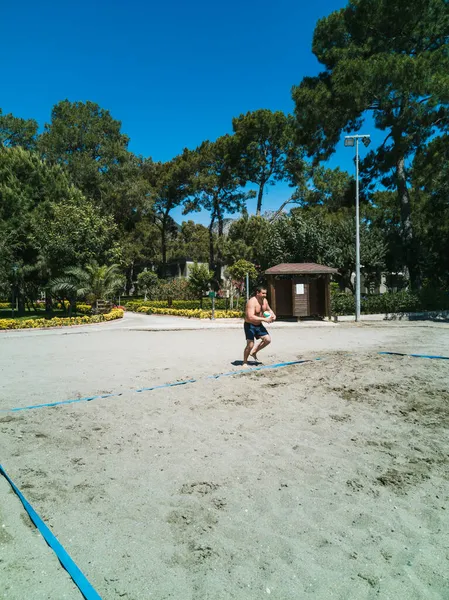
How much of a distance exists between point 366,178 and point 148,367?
22199 millimetres

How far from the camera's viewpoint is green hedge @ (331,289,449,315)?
19.9 meters

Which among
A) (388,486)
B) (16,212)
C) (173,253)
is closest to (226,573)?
(388,486)

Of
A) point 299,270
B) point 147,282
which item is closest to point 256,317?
point 299,270

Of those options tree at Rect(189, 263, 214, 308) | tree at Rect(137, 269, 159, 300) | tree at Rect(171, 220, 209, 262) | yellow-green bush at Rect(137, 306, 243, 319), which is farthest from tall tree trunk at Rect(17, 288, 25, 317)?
tree at Rect(171, 220, 209, 262)

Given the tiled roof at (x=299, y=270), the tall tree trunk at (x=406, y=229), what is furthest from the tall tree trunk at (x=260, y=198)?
the tiled roof at (x=299, y=270)

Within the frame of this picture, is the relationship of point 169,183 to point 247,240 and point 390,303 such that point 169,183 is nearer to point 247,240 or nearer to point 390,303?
point 247,240

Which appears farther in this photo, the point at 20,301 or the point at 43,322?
the point at 20,301

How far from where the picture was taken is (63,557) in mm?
2258

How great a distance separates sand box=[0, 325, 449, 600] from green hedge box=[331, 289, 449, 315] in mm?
13327

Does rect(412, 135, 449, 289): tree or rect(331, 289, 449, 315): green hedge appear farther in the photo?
rect(412, 135, 449, 289): tree

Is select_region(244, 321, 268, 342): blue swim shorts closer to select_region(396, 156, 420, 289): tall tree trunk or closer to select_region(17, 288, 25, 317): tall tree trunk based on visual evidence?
select_region(396, 156, 420, 289): tall tree trunk

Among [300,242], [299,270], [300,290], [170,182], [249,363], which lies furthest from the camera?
[170,182]

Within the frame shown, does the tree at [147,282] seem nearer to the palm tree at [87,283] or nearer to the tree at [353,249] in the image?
the palm tree at [87,283]

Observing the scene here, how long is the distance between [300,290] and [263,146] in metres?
24.8
